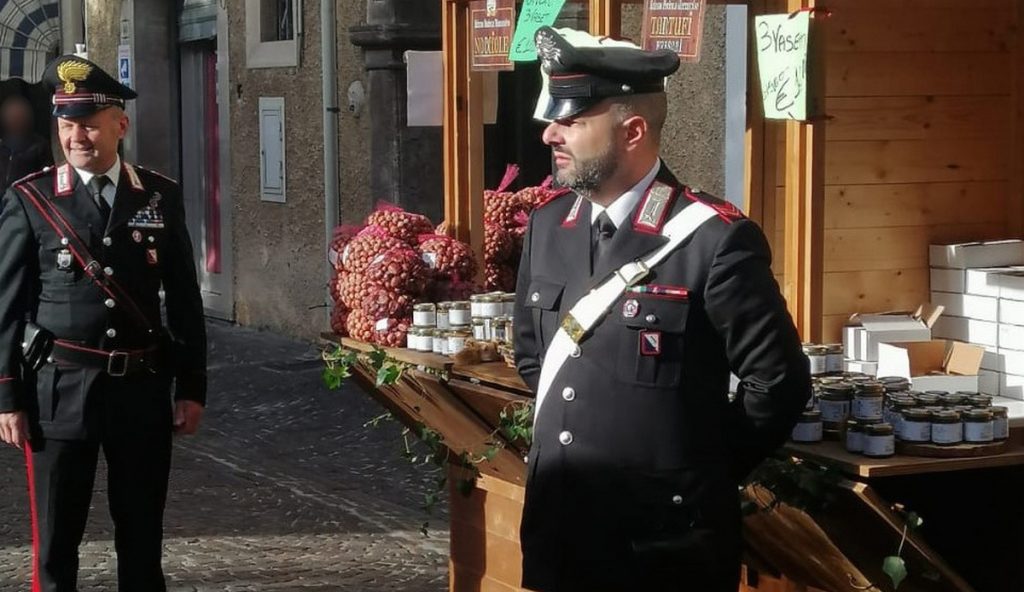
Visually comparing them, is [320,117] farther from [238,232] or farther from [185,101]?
[185,101]

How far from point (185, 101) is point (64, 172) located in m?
11.4

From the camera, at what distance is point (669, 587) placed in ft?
12.0

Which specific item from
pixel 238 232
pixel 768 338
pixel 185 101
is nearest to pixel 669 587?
pixel 768 338

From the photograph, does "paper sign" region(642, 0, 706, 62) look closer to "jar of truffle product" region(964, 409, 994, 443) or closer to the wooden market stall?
the wooden market stall

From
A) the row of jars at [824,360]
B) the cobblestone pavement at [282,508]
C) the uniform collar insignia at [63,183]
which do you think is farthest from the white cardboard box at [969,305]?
the uniform collar insignia at [63,183]

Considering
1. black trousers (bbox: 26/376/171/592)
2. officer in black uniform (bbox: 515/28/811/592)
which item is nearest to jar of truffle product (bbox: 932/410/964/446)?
officer in black uniform (bbox: 515/28/811/592)

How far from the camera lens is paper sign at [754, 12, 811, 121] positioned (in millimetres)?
4863

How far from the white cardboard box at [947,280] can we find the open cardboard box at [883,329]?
2.8 inches

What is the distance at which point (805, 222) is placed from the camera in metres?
Answer: 5.09

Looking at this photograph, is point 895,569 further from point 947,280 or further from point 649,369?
point 947,280

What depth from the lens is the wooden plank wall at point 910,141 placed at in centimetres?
603

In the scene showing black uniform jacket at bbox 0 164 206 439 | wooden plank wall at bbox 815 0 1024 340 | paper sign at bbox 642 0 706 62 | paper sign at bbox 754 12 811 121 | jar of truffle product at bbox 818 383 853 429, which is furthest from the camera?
wooden plank wall at bbox 815 0 1024 340

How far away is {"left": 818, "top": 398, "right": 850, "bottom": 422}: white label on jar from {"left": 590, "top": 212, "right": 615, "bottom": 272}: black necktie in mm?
940

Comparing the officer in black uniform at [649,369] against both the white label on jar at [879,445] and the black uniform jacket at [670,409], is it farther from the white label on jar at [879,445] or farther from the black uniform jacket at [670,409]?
the white label on jar at [879,445]
